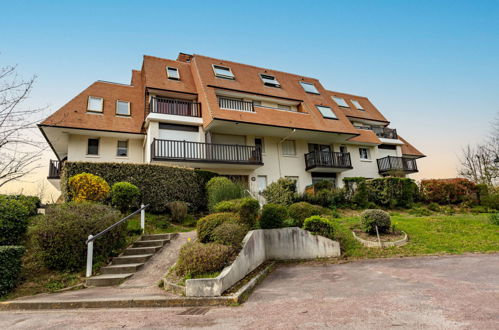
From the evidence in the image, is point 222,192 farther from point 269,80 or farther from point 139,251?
point 269,80

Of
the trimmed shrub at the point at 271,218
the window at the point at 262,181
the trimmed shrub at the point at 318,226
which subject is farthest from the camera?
the window at the point at 262,181

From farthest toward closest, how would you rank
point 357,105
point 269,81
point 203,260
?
point 357,105, point 269,81, point 203,260

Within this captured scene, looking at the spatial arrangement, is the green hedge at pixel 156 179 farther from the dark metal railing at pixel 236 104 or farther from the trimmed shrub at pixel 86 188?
the dark metal railing at pixel 236 104

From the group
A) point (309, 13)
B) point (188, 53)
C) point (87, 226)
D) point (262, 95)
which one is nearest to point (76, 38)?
point (87, 226)

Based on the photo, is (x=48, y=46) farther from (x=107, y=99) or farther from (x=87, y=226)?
(x=107, y=99)

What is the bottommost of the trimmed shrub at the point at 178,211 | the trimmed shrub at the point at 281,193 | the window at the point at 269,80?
the trimmed shrub at the point at 178,211

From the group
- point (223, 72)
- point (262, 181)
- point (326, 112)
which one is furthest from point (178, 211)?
point (326, 112)

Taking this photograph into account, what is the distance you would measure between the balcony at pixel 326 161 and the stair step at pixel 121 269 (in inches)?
619

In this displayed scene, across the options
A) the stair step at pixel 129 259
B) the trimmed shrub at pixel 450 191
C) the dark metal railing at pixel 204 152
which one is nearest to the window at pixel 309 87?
the dark metal railing at pixel 204 152

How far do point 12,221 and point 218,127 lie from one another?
12.4 m

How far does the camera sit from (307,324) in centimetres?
376

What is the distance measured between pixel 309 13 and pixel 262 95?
10.2 metres

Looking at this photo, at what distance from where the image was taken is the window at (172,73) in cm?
2055

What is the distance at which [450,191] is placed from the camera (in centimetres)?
1911
